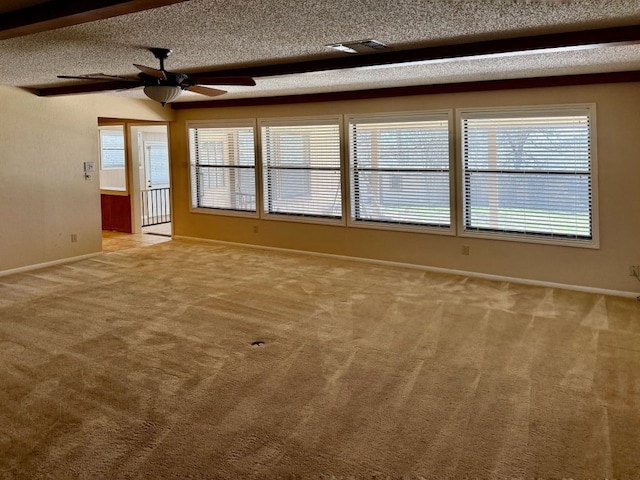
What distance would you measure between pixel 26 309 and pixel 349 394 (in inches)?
145

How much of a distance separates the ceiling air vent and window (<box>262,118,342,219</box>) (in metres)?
2.99

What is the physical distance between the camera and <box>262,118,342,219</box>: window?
7684 mm

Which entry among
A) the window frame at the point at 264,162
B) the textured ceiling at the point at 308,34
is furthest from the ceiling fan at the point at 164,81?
the window frame at the point at 264,162

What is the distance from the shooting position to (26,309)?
5.37m

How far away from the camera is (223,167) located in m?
8.85

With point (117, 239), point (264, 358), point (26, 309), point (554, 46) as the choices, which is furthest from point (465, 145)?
point (117, 239)

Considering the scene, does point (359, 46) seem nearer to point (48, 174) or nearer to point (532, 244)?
point (532, 244)

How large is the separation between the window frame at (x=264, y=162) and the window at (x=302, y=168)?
0.05 ft

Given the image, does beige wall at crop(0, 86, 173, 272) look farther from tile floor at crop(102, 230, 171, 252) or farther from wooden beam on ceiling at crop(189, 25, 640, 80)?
wooden beam on ceiling at crop(189, 25, 640, 80)

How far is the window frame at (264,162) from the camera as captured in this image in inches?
297

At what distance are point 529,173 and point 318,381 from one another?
12.5 ft

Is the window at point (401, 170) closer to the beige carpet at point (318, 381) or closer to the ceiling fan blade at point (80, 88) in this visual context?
the beige carpet at point (318, 381)

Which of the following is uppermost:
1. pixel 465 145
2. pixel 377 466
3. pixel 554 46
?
pixel 554 46

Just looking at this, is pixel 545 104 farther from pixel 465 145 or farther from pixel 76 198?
pixel 76 198
